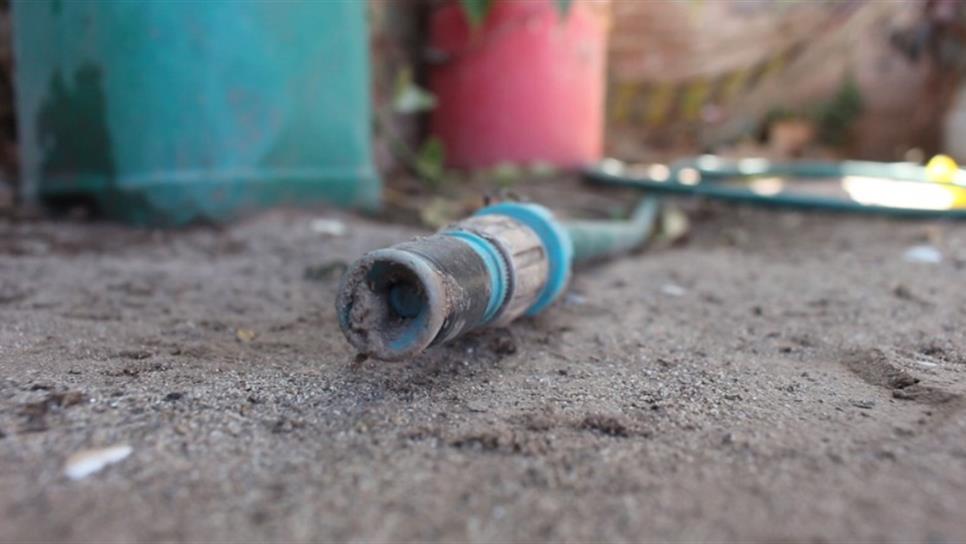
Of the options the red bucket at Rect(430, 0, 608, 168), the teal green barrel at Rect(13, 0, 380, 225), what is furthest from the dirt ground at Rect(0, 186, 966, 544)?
the red bucket at Rect(430, 0, 608, 168)

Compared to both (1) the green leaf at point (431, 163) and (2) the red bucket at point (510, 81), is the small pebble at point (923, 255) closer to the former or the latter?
(1) the green leaf at point (431, 163)

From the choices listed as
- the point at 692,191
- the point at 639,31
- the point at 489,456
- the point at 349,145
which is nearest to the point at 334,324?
the point at 489,456

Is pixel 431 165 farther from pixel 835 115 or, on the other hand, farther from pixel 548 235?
pixel 835 115

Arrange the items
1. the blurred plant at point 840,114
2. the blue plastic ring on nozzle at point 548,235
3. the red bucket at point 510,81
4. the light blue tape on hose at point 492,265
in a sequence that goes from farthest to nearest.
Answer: the blurred plant at point 840,114, the red bucket at point 510,81, the blue plastic ring on nozzle at point 548,235, the light blue tape on hose at point 492,265

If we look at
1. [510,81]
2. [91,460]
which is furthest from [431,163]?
[91,460]

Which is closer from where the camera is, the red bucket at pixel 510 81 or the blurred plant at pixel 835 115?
the red bucket at pixel 510 81

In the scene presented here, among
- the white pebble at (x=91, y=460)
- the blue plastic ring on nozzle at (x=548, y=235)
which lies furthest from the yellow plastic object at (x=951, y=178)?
the white pebble at (x=91, y=460)
